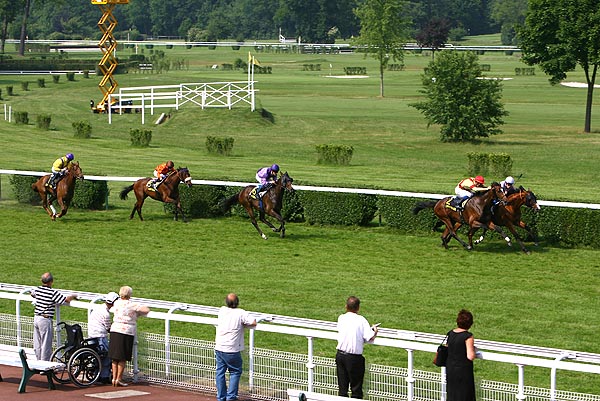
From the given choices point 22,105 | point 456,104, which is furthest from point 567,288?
point 22,105

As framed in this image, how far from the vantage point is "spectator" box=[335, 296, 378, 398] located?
1174 centimetres

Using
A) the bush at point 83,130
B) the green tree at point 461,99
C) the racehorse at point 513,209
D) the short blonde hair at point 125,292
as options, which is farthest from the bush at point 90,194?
the green tree at point 461,99

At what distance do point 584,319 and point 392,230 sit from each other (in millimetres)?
8045

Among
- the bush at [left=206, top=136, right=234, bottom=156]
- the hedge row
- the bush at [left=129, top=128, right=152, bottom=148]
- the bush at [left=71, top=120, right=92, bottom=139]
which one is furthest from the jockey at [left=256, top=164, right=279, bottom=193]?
the bush at [left=71, top=120, right=92, bottom=139]

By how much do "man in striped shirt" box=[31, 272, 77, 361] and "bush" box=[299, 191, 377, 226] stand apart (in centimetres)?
1220

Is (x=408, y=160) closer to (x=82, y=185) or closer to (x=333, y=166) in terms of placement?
(x=333, y=166)

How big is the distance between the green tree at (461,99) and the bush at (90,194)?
55.5ft

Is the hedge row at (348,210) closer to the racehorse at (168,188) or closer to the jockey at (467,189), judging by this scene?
the racehorse at (168,188)

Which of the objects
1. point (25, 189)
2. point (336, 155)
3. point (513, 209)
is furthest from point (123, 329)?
point (336, 155)

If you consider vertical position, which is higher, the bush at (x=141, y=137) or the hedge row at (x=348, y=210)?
the bush at (x=141, y=137)

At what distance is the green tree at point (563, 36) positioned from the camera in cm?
4403

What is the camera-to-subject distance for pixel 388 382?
1202 centimetres

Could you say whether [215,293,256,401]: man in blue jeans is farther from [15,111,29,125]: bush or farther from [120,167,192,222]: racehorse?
[15,111,29,125]: bush

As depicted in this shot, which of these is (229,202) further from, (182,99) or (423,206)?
(182,99)
